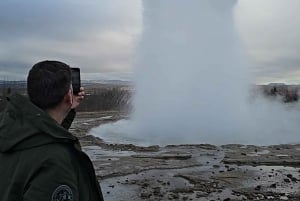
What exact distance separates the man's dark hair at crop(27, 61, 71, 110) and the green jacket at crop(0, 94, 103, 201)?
0.07m

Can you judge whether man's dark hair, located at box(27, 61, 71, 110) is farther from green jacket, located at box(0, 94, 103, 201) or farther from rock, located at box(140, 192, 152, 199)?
rock, located at box(140, 192, 152, 199)

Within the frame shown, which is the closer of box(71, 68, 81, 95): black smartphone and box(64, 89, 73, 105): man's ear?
box(64, 89, 73, 105): man's ear

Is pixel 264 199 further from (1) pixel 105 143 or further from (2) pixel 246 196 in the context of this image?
(1) pixel 105 143

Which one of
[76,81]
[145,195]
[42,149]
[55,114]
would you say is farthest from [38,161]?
[145,195]

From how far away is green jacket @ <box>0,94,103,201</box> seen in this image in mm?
1781

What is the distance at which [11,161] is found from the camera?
192cm

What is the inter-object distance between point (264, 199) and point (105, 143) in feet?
32.8

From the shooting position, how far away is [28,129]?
1.89m

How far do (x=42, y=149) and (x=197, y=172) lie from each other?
9.73 meters

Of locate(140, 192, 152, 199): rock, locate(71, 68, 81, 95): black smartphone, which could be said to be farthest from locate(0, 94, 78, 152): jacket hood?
locate(140, 192, 152, 199): rock

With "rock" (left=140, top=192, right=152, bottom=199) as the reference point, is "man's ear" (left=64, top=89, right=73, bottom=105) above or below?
above

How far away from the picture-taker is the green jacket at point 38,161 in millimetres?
1781

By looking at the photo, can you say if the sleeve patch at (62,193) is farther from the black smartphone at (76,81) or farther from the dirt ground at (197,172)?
the dirt ground at (197,172)

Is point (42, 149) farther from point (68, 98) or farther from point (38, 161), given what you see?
point (68, 98)
